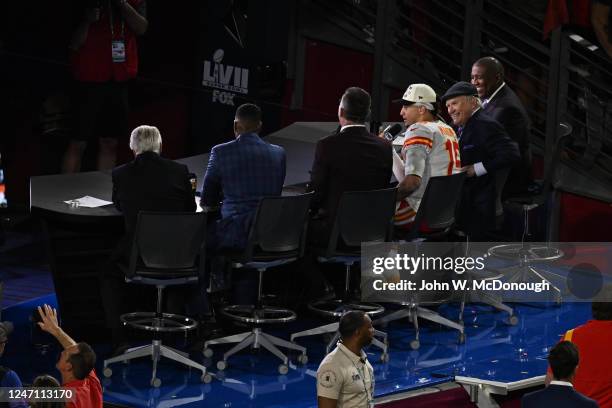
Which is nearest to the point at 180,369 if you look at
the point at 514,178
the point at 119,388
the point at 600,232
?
the point at 119,388

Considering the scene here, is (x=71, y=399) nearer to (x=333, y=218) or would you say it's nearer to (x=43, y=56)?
(x=333, y=218)

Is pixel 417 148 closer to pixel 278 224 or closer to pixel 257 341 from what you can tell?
pixel 278 224

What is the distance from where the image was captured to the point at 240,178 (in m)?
7.29

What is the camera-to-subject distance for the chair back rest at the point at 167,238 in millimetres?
6742

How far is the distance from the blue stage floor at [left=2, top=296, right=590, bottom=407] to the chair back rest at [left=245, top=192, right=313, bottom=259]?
64 cm

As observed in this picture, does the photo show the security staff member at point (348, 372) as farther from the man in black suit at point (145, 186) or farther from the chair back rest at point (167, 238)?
the man in black suit at point (145, 186)

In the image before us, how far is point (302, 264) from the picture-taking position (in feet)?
25.7

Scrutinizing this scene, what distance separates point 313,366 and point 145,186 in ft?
4.46

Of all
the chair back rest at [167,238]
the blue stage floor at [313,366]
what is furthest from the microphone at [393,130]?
the chair back rest at [167,238]

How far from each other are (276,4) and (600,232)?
3.30 m

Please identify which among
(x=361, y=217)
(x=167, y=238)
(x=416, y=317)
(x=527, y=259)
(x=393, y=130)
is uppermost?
(x=393, y=130)

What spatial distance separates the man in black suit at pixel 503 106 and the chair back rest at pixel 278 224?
189cm

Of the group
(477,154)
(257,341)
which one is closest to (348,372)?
(257,341)

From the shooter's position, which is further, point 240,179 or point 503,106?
point 503,106
